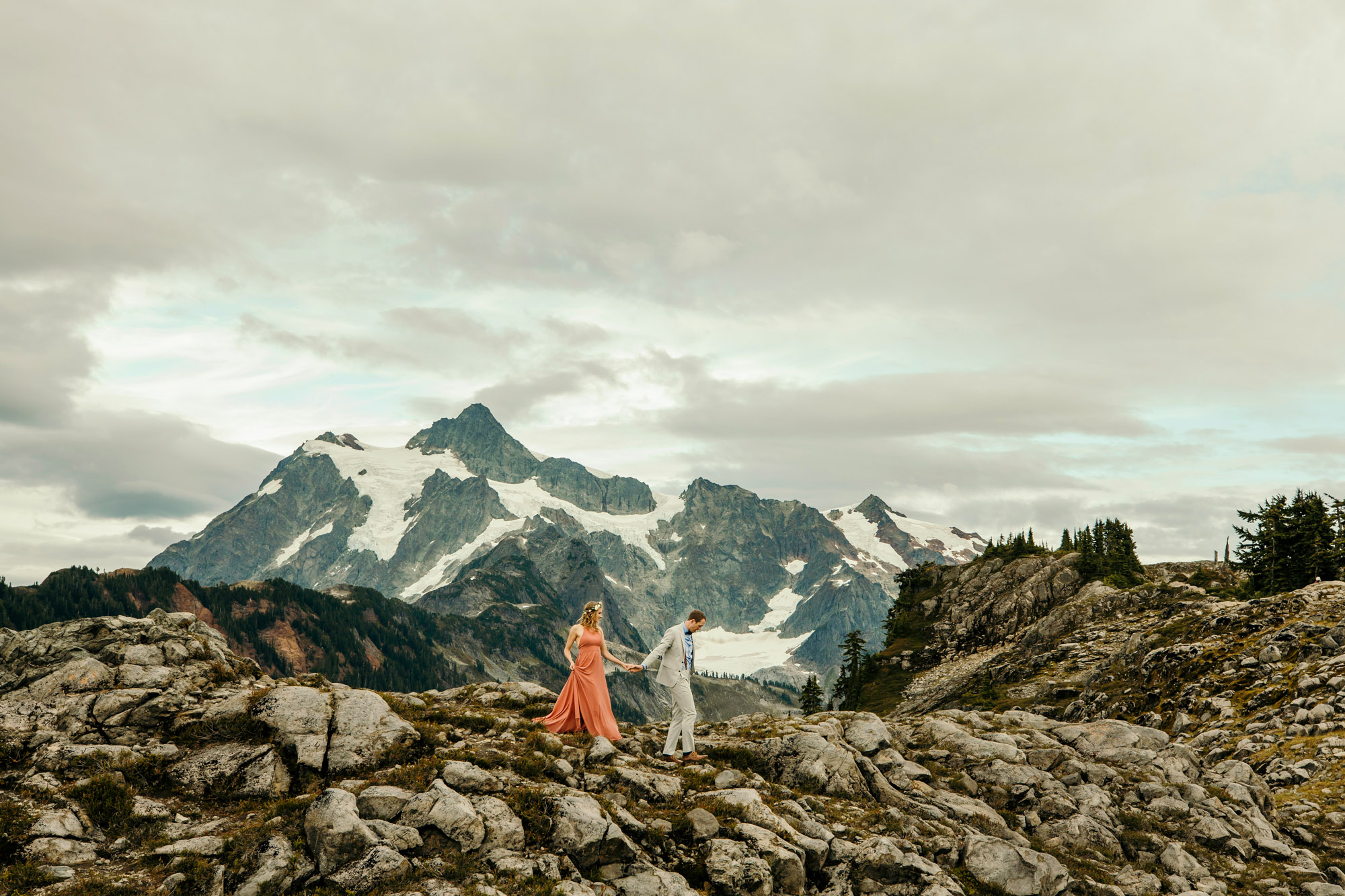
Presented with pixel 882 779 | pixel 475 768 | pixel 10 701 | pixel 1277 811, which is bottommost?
pixel 1277 811

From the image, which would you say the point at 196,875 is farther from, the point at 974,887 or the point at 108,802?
the point at 974,887

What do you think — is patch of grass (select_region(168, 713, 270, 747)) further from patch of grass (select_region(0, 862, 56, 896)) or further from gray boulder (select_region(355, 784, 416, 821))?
patch of grass (select_region(0, 862, 56, 896))

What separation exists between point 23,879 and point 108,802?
305 cm

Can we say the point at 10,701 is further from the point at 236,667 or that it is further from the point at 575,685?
the point at 575,685

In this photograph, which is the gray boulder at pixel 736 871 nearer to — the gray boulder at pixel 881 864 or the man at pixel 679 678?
the gray boulder at pixel 881 864

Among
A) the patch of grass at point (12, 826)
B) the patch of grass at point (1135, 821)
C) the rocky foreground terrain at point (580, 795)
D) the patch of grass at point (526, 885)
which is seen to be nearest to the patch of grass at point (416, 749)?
the rocky foreground terrain at point (580, 795)

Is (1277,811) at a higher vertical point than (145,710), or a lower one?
lower

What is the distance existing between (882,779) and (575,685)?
10.8 m

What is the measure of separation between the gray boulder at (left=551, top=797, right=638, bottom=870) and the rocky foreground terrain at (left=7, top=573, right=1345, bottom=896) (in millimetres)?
62

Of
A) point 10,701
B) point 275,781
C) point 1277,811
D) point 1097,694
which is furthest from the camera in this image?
point 1097,694

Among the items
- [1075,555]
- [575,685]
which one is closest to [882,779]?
[575,685]

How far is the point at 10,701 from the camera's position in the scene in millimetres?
20609

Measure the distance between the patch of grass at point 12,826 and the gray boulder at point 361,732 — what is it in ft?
20.3

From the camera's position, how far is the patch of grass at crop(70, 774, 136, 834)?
17125mm
